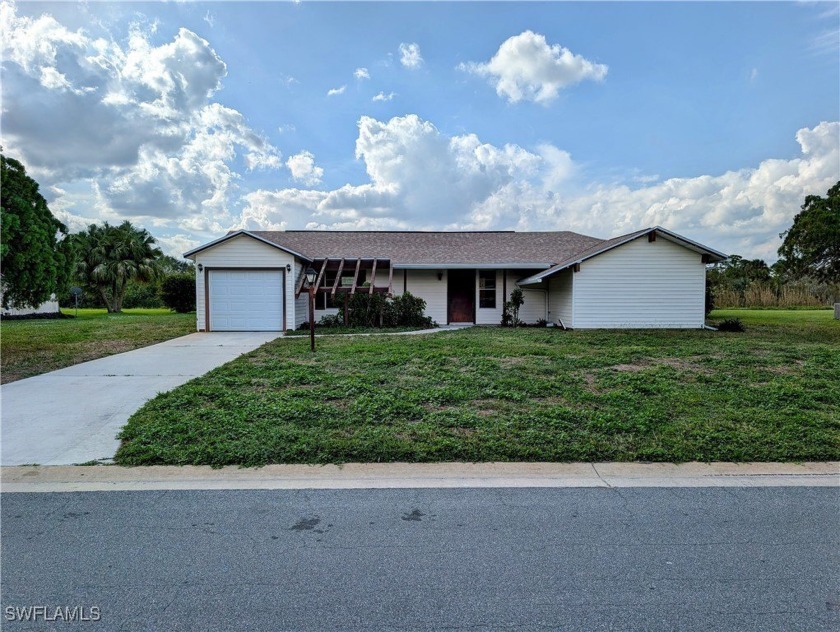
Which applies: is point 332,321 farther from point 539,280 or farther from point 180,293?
point 180,293

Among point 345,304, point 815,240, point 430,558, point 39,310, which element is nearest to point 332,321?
point 345,304

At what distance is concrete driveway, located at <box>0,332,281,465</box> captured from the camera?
165 inches

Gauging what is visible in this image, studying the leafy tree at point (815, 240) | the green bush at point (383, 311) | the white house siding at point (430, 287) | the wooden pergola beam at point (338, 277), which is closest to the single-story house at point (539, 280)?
the wooden pergola beam at point (338, 277)

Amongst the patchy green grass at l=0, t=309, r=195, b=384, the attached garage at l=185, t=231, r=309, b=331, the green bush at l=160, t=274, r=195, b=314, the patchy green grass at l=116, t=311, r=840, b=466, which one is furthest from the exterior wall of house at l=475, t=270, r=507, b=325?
the green bush at l=160, t=274, r=195, b=314

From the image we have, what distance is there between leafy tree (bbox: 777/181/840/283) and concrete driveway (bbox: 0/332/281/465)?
18.1m

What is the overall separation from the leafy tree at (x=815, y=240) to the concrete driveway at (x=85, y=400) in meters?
18.1

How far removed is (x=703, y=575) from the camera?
234 cm

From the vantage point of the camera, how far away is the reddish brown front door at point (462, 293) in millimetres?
18000

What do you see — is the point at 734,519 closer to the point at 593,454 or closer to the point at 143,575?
the point at 593,454

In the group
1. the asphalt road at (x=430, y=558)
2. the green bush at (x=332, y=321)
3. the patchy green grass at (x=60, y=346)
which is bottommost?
the asphalt road at (x=430, y=558)

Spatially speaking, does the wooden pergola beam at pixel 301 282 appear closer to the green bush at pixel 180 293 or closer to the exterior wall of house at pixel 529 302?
the exterior wall of house at pixel 529 302

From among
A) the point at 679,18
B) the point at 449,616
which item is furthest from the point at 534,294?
the point at 449,616

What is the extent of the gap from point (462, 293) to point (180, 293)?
1822 centimetres

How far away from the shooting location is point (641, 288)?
1480cm
